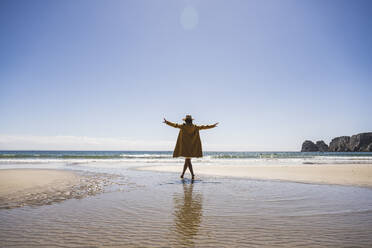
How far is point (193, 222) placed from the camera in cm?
388

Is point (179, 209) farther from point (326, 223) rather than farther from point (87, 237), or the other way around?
point (326, 223)

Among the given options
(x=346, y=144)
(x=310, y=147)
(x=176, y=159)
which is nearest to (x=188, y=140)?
(x=176, y=159)

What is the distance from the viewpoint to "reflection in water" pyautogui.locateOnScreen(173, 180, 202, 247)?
3193 millimetres

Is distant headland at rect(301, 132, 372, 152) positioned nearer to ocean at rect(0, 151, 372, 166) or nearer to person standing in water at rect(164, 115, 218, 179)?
ocean at rect(0, 151, 372, 166)

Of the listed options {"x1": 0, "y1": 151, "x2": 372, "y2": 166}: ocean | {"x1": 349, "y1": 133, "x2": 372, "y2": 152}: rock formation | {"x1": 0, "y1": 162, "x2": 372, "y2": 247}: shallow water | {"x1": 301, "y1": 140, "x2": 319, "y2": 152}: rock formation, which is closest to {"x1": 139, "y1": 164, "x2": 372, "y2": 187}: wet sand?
{"x1": 0, "y1": 162, "x2": 372, "y2": 247}: shallow water

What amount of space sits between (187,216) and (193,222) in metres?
0.38

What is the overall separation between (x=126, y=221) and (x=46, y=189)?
4395 mm

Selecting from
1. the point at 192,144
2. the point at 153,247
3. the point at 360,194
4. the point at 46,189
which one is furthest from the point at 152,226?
the point at 192,144

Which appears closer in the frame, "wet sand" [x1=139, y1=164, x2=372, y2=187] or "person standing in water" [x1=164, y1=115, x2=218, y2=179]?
"wet sand" [x1=139, y1=164, x2=372, y2=187]

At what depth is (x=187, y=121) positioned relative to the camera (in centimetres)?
1095

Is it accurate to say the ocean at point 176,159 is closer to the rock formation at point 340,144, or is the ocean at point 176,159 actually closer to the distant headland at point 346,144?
the distant headland at point 346,144

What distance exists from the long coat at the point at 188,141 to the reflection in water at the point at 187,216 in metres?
4.25

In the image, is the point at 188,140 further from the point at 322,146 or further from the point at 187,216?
the point at 322,146

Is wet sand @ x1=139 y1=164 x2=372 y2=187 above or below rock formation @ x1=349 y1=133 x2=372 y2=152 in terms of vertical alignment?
below
